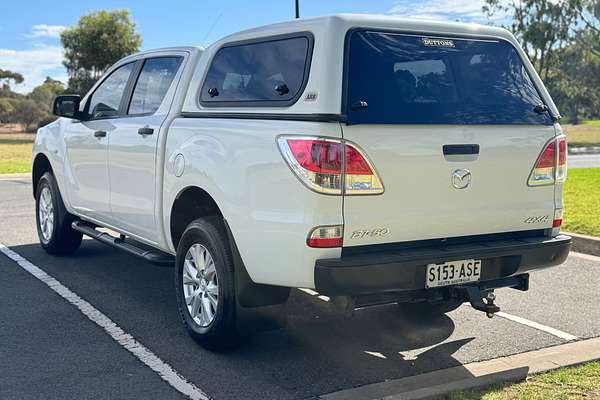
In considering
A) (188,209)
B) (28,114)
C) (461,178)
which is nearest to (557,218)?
(461,178)

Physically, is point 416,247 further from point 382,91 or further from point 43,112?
A: point 43,112

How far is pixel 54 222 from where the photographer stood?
7223 mm

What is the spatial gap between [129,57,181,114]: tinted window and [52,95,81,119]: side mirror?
0.90 meters

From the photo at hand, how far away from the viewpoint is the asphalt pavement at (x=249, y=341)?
4055 millimetres

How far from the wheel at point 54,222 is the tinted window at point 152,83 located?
1.83 m

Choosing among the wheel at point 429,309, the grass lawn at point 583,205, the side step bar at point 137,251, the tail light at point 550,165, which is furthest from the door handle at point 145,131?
the grass lawn at point 583,205

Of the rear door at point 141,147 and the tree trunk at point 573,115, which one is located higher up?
the rear door at point 141,147

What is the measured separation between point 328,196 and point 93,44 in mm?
47956

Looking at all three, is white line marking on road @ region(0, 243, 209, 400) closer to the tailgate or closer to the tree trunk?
the tailgate

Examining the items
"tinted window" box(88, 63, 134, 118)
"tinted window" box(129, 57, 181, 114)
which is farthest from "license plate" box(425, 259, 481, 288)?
"tinted window" box(88, 63, 134, 118)

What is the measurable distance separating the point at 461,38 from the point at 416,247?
135 cm

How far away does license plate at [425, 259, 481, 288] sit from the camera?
3.98m

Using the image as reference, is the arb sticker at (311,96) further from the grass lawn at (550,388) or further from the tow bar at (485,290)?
the grass lawn at (550,388)

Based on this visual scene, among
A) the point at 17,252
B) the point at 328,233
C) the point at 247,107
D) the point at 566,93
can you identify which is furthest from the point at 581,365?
the point at 566,93
